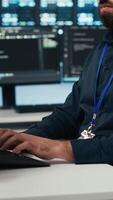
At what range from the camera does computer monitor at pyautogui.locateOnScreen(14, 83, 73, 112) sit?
9.17ft

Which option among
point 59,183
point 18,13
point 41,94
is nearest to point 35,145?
point 59,183

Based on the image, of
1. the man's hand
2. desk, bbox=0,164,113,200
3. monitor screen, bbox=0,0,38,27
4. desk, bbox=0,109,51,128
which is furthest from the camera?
monitor screen, bbox=0,0,38,27

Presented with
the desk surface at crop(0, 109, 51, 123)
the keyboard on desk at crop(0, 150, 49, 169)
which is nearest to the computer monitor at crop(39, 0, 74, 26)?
the desk surface at crop(0, 109, 51, 123)

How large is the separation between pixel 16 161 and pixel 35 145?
164 millimetres

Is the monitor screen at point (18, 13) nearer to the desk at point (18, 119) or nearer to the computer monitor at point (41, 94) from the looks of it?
the computer monitor at point (41, 94)

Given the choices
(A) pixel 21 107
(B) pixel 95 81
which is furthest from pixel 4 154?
(A) pixel 21 107

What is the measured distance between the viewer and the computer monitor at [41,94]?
279 centimetres

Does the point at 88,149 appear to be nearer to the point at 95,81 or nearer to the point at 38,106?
the point at 95,81

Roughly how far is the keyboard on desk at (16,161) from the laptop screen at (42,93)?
4.83ft

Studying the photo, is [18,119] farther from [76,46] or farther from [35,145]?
[35,145]

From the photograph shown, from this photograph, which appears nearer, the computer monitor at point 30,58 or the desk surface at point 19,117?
the desk surface at point 19,117

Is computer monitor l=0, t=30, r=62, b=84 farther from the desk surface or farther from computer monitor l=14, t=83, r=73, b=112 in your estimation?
the desk surface

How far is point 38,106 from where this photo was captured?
2695 millimetres

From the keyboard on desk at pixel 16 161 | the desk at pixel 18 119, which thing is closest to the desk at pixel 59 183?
the keyboard on desk at pixel 16 161
